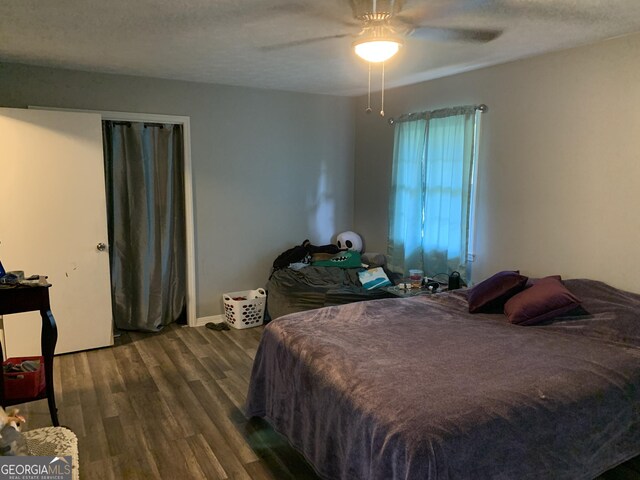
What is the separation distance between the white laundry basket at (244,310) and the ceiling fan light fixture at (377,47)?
282cm

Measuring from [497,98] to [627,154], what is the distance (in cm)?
106

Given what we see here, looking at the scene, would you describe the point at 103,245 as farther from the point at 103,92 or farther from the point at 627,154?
the point at 627,154

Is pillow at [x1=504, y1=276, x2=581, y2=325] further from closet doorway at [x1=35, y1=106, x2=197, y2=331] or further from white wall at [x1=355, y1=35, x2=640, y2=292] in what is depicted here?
closet doorway at [x1=35, y1=106, x2=197, y2=331]

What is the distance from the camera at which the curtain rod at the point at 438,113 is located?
3709 millimetres

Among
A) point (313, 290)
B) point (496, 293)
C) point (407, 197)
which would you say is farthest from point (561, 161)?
point (313, 290)

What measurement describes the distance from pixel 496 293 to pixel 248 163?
269 cm

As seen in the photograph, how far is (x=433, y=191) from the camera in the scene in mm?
4156

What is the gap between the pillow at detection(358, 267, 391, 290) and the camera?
4371mm

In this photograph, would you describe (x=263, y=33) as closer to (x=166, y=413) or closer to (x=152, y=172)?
(x=152, y=172)

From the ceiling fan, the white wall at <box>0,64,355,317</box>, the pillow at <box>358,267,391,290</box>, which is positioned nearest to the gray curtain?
the white wall at <box>0,64,355,317</box>

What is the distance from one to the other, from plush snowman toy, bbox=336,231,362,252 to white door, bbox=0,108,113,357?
2.34m

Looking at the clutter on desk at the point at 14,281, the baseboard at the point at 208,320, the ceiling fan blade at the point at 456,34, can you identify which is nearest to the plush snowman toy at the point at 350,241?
the baseboard at the point at 208,320

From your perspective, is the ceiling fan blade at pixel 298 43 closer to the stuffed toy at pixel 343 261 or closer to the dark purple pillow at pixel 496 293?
the dark purple pillow at pixel 496 293

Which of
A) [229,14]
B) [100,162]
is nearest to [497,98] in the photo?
[229,14]
